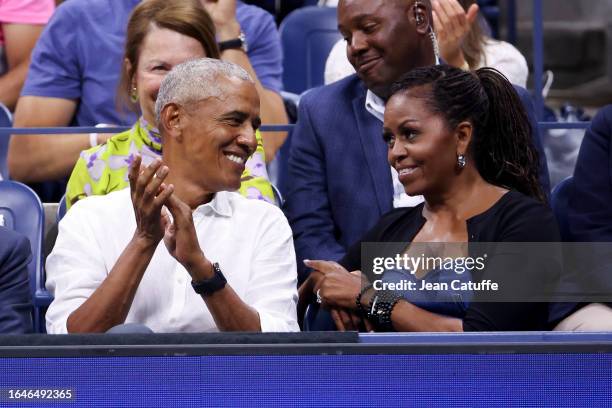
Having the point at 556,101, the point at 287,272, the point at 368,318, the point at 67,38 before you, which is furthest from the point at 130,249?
the point at 556,101

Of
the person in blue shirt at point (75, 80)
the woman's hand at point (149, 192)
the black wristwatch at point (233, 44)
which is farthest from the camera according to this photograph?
the black wristwatch at point (233, 44)

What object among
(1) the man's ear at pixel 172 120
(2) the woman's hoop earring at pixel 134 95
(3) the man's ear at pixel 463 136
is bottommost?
(2) the woman's hoop earring at pixel 134 95

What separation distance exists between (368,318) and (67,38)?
158cm

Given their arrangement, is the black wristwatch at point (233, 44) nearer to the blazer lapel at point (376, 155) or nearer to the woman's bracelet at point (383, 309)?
the blazer lapel at point (376, 155)

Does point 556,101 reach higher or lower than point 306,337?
lower

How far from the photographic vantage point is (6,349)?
200 centimetres

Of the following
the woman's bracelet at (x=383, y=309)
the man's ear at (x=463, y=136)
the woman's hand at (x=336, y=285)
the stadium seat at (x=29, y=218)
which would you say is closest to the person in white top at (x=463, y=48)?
the man's ear at (x=463, y=136)

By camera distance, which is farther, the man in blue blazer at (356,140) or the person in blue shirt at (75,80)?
the person in blue shirt at (75,80)

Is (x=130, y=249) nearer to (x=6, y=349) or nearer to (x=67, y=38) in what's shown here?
(x=6, y=349)

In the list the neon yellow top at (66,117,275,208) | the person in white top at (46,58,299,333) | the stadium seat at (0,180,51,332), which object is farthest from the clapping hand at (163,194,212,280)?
the stadium seat at (0,180,51,332)

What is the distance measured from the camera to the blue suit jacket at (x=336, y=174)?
3.24 meters

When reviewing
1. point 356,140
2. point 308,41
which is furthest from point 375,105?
point 308,41

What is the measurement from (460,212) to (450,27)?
1.10 m

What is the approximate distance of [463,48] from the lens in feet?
13.7
